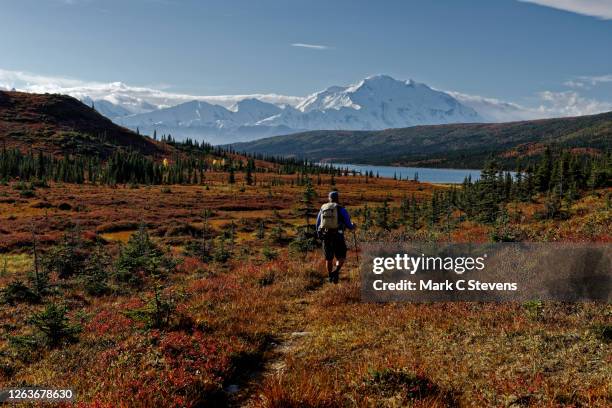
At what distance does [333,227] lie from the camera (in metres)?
12.4

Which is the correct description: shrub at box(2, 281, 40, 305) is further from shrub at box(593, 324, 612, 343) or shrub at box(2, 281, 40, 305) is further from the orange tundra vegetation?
shrub at box(593, 324, 612, 343)

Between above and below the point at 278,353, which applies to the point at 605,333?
above

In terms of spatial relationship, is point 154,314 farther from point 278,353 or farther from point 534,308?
point 534,308

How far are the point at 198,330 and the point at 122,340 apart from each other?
1565 millimetres

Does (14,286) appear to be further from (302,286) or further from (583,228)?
(583,228)

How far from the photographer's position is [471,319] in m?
8.60

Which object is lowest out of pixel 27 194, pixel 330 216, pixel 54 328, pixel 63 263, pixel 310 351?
pixel 27 194

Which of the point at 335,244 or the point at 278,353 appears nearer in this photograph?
the point at 278,353

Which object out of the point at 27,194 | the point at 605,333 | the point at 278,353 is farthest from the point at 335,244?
the point at 27,194

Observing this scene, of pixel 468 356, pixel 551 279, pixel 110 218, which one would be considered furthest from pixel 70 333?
pixel 110 218

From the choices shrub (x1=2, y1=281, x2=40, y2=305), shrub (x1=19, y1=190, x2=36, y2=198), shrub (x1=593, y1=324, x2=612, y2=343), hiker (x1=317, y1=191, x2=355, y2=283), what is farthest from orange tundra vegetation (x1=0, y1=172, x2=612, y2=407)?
shrub (x1=19, y1=190, x2=36, y2=198)

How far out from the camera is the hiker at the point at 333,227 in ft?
40.5

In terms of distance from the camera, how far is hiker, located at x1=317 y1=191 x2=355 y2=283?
12.3 metres

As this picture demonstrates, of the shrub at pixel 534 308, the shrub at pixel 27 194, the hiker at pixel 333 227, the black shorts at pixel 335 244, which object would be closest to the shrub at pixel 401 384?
the shrub at pixel 534 308
